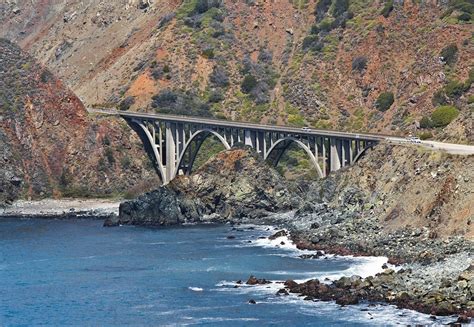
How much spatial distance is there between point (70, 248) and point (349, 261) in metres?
32.4

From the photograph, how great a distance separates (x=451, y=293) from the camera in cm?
8062

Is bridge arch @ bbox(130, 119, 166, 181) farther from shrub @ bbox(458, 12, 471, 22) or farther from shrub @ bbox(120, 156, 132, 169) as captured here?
shrub @ bbox(458, 12, 471, 22)

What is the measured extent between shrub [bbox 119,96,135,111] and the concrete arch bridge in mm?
7772

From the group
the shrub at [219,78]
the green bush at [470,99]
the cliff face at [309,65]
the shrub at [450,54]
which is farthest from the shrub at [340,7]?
the green bush at [470,99]

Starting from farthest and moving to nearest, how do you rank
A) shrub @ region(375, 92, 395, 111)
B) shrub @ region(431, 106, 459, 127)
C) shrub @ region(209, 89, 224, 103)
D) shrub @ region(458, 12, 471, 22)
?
shrub @ region(209, 89, 224, 103), shrub @ region(458, 12, 471, 22), shrub @ region(375, 92, 395, 111), shrub @ region(431, 106, 459, 127)

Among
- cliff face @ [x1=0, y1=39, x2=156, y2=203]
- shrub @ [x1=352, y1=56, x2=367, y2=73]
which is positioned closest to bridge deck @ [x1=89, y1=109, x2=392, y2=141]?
cliff face @ [x1=0, y1=39, x2=156, y2=203]

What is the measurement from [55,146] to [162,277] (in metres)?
69.0

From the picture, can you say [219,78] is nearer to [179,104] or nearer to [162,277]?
[179,104]

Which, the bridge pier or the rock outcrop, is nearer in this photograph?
the rock outcrop

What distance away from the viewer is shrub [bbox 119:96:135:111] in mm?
182250

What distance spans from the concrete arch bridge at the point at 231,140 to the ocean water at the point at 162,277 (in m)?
15.4

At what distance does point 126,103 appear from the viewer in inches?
7195

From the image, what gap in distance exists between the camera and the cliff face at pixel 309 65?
533 ft

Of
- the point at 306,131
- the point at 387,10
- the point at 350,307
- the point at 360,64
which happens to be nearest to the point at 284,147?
the point at 306,131
